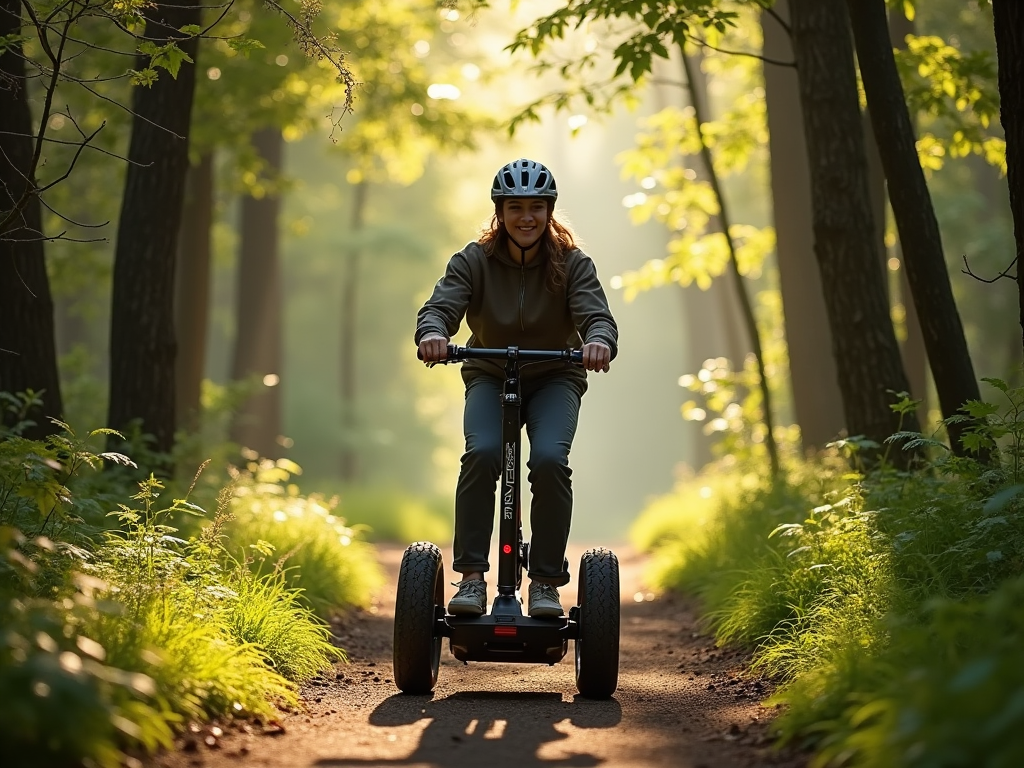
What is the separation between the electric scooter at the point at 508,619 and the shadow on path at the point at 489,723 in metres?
0.18

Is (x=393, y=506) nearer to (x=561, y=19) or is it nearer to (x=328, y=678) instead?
(x=561, y=19)

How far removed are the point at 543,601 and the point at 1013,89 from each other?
3115mm

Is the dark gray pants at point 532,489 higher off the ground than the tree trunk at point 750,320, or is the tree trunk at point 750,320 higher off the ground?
the tree trunk at point 750,320

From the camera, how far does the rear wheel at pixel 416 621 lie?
5441 millimetres

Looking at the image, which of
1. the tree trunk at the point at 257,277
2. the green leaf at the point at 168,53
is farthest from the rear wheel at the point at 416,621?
the tree trunk at the point at 257,277

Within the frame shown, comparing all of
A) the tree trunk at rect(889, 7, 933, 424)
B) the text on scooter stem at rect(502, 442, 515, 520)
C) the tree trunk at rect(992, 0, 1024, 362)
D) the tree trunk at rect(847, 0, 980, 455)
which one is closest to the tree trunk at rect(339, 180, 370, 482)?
the tree trunk at rect(889, 7, 933, 424)

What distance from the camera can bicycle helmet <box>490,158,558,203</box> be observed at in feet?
19.3

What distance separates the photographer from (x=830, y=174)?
820 centimetres

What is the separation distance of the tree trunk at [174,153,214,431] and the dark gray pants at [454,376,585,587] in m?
7.89

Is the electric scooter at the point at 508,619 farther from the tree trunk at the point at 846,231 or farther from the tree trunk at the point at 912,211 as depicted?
the tree trunk at the point at 846,231

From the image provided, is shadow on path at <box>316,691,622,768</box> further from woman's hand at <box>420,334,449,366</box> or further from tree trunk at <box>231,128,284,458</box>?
tree trunk at <box>231,128,284,458</box>

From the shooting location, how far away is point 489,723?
493 cm

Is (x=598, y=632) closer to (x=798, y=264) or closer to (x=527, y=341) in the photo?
(x=527, y=341)

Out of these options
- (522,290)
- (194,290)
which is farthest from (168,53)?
(194,290)
